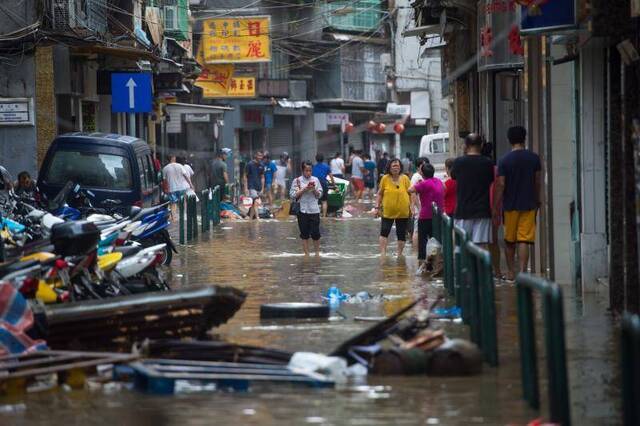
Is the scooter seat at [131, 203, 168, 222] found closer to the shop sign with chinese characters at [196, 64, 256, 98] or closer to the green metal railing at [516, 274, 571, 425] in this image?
the green metal railing at [516, 274, 571, 425]

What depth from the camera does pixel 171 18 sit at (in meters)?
47.2

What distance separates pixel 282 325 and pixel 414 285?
4.69 metres

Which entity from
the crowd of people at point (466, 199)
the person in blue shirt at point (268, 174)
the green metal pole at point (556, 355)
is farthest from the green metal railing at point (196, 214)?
the green metal pole at point (556, 355)

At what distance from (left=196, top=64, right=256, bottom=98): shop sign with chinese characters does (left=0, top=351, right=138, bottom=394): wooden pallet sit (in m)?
43.2

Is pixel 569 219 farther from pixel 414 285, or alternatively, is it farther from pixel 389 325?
pixel 389 325

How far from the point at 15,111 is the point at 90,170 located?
6.93m

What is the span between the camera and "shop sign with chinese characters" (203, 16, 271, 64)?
48.8 m

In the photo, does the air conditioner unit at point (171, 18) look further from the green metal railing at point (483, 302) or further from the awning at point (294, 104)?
the green metal railing at point (483, 302)

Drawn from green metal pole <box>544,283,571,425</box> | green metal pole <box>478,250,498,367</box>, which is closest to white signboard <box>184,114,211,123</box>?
green metal pole <box>478,250,498,367</box>

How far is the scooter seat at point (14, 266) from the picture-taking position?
12.2 meters

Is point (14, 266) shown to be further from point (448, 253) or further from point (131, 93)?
point (131, 93)

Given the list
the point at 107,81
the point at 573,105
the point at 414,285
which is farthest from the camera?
the point at 107,81

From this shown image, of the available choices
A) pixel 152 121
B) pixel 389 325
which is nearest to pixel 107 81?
pixel 152 121

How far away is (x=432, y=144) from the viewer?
44469mm
